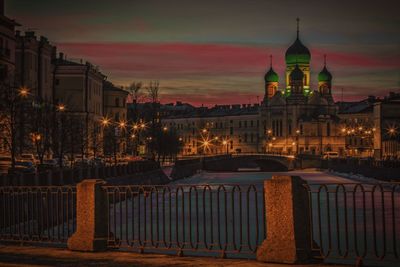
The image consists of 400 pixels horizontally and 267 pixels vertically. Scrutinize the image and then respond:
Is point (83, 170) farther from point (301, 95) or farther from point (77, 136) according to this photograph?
point (301, 95)

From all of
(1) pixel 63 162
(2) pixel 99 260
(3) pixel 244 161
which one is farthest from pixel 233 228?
(3) pixel 244 161

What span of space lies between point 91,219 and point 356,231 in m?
7.02

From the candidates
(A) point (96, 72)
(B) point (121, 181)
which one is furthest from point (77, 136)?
(A) point (96, 72)

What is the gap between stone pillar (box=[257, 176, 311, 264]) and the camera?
48.5 feet

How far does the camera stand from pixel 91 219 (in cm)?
1742

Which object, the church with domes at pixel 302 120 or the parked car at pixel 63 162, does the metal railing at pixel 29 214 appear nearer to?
the parked car at pixel 63 162

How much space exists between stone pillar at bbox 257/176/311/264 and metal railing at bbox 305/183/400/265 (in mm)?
244

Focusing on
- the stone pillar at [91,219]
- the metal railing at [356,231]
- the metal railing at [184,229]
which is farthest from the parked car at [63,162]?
the stone pillar at [91,219]

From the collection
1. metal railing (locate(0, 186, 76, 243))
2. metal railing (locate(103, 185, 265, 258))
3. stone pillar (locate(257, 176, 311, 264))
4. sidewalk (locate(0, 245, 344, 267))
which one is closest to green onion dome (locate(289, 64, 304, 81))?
metal railing (locate(103, 185, 265, 258))

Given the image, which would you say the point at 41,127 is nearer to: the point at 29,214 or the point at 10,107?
the point at 10,107

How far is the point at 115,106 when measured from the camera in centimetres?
13450

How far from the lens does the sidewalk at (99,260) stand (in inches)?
603

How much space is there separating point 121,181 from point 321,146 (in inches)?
5208

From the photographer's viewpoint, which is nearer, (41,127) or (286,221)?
(286,221)
